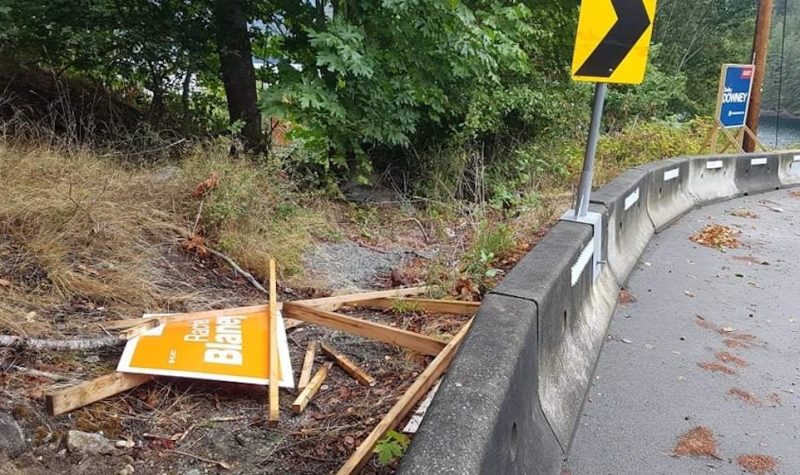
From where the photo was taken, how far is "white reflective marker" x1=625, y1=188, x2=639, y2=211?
20.3 ft

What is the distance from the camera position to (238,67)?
8508 millimetres

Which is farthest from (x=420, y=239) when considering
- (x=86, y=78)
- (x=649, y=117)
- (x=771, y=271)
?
(x=649, y=117)

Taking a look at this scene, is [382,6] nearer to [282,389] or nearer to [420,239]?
[420,239]

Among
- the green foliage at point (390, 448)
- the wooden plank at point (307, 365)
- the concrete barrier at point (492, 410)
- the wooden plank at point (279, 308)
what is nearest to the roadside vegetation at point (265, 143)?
the wooden plank at point (279, 308)

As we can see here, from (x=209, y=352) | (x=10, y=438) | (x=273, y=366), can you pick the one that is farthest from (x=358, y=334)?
(x=10, y=438)

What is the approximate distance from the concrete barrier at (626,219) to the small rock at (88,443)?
12.9ft

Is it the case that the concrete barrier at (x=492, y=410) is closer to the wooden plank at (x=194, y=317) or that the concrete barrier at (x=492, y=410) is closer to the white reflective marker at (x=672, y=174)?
the wooden plank at (x=194, y=317)

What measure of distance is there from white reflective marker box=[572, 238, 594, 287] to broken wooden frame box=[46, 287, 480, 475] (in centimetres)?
73

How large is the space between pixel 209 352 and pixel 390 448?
1536 mm

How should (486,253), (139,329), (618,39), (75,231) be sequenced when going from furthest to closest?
(486,253), (75,231), (618,39), (139,329)

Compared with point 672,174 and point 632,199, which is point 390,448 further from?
point 672,174

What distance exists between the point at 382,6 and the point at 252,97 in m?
2.49

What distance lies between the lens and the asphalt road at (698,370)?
3078 millimetres

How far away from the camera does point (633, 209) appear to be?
666 centimetres
